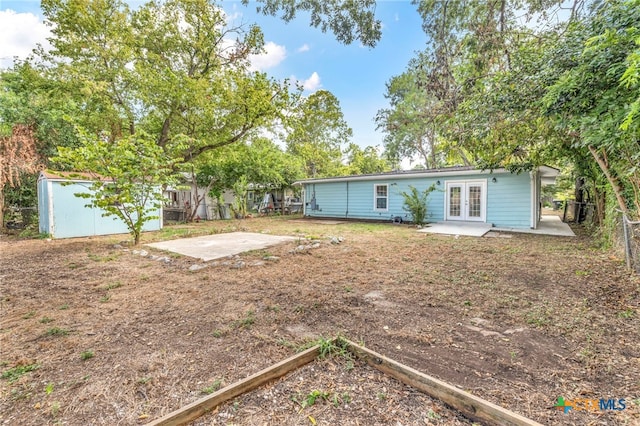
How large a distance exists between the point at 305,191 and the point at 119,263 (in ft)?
37.7

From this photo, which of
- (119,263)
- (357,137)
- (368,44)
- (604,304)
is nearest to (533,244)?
(604,304)

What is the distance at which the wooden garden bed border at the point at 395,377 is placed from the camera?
4.85 feet

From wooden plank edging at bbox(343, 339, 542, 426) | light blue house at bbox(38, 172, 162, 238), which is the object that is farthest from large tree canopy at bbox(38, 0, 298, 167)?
wooden plank edging at bbox(343, 339, 542, 426)

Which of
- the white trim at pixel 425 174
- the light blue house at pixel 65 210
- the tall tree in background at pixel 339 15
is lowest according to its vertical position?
the light blue house at pixel 65 210

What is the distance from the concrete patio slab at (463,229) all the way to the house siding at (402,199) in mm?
524

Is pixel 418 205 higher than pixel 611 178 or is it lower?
lower

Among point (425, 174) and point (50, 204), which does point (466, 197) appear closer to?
point (425, 174)

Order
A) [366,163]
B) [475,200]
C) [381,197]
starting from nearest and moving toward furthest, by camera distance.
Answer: [475,200] → [381,197] → [366,163]

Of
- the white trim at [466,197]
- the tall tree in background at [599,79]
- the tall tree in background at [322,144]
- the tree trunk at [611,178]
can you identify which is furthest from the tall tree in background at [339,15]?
the tall tree in background at [322,144]

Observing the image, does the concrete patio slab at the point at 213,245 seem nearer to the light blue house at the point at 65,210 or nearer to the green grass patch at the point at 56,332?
the light blue house at the point at 65,210

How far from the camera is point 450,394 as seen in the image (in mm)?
1672

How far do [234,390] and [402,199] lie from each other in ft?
37.8

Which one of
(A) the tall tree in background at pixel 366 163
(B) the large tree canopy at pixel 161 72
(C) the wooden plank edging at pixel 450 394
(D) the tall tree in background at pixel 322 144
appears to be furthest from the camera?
(A) the tall tree in background at pixel 366 163

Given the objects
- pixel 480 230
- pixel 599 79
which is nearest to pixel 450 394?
pixel 599 79
